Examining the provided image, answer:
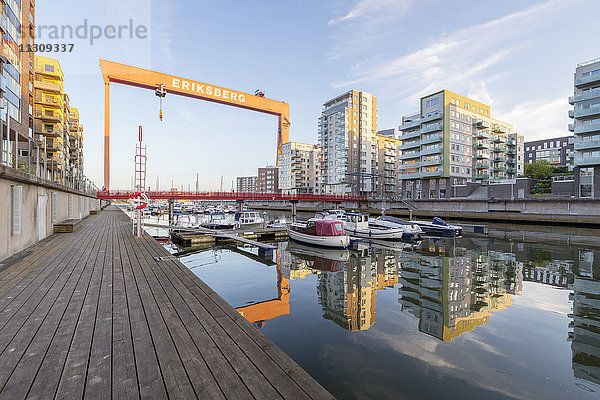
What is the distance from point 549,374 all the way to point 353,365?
Result: 482 cm

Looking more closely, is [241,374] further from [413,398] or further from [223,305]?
[413,398]

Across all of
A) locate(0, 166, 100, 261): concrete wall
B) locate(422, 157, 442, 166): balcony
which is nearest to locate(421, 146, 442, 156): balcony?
locate(422, 157, 442, 166): balcony

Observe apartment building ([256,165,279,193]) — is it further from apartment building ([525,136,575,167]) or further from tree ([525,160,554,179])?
apartment building ([525,136,575,167])

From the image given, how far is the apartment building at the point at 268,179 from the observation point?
181750 millimetres

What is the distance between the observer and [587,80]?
50.8m

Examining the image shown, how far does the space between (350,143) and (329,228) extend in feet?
289

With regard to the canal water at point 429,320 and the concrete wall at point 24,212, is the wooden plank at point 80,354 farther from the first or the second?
the concrete wall at point 24,212

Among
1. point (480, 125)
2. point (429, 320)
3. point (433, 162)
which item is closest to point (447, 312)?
point (429, 320)

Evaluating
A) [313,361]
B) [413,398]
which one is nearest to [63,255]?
[313,361]

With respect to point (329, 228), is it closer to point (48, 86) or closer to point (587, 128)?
point (587, 128)

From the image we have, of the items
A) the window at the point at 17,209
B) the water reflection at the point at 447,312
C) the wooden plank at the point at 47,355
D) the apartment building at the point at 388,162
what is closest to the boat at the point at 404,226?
the water reflection at the point at 447,312

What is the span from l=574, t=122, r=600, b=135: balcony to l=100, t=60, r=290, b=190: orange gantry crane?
5883 centimetres

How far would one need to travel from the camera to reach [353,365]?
7105 millimetres

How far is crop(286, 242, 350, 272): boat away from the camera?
1864cm
